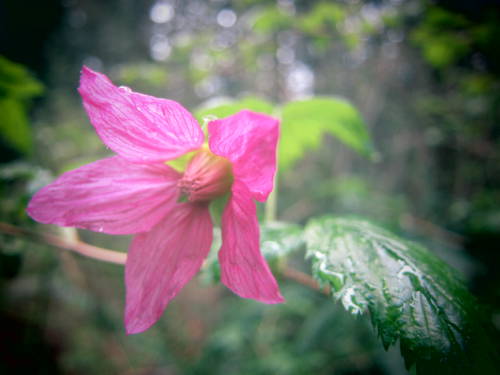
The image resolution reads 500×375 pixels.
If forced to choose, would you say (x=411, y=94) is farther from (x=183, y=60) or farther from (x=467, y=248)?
(x=183, y=60)

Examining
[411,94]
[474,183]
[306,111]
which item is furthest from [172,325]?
[411,94]

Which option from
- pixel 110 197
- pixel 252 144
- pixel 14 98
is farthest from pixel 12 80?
pixel 252 144

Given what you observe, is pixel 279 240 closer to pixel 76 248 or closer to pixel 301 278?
pixel 301 278

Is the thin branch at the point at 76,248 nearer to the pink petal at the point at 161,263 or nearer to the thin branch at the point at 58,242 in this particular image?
the thin branch at the point at 58,242

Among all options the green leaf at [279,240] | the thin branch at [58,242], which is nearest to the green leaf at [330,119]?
the green leaf at [279,240]

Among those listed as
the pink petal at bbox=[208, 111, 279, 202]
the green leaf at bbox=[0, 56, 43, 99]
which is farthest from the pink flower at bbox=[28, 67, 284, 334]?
the green leaf at bbox=[0, 56, 43, 99]
